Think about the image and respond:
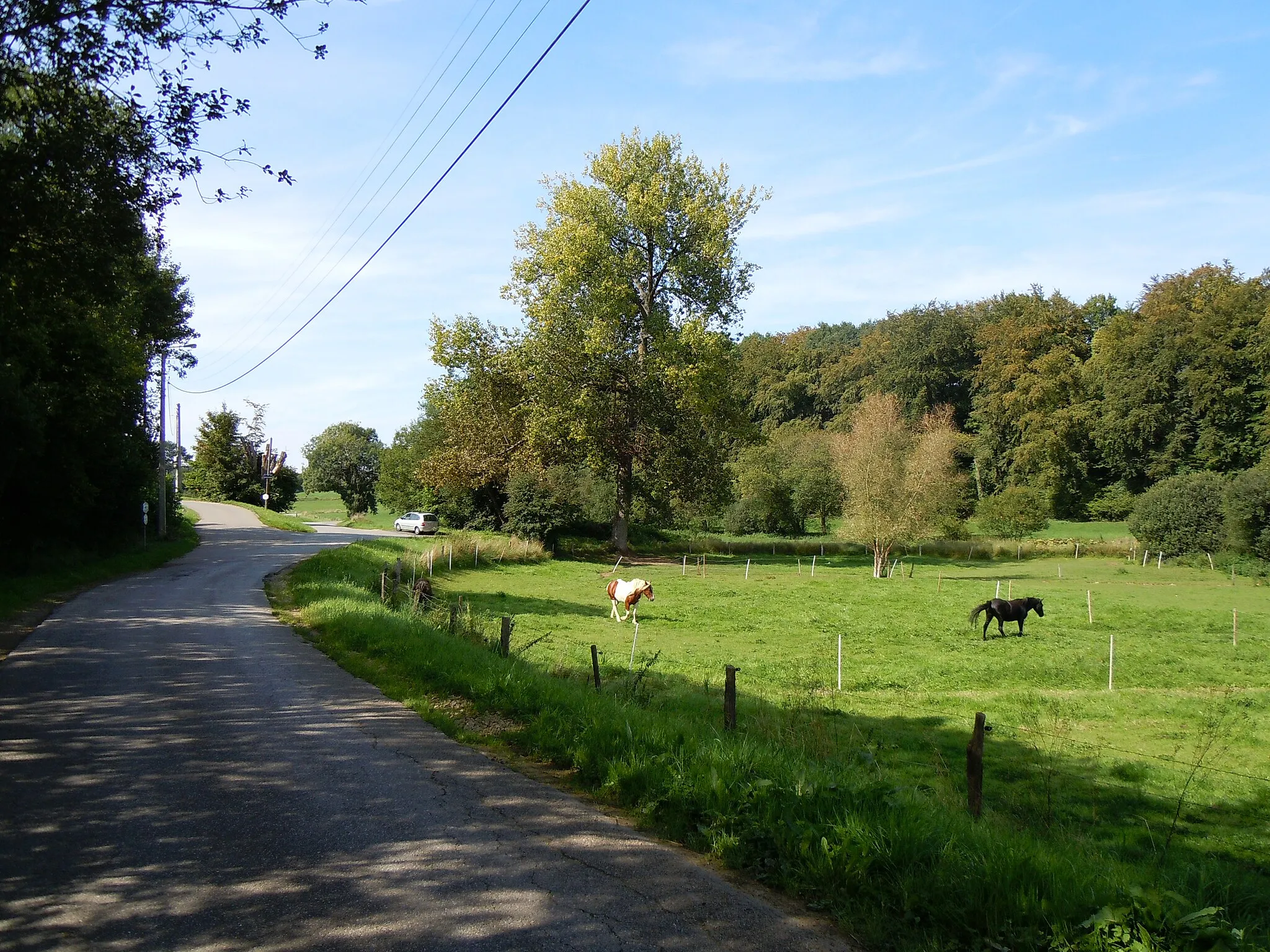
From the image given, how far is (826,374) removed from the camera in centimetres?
9900

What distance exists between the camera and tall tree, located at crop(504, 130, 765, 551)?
43781 mm

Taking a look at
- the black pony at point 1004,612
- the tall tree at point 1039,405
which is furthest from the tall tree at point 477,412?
the tall tree at point 1039,405

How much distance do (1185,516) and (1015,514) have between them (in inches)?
569

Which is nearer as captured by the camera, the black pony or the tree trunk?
the black pony

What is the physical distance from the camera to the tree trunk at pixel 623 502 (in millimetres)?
47062

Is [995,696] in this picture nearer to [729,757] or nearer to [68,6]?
[729,757]

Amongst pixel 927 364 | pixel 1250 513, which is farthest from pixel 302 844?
pixel 927 364

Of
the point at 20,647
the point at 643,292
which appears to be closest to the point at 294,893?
the point at 20,647

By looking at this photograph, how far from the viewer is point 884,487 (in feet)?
148

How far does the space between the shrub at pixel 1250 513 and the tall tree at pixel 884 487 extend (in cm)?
1478

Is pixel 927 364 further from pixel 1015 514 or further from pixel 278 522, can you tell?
pixel 278 522

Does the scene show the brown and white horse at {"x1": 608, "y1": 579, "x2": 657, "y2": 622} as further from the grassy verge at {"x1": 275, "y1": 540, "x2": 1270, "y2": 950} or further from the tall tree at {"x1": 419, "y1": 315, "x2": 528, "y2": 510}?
the tall tree at {"x1": 419, "y1": 315, "x2": 528, "y2": 510}

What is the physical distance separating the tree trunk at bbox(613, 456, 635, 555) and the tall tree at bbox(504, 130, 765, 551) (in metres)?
0.08

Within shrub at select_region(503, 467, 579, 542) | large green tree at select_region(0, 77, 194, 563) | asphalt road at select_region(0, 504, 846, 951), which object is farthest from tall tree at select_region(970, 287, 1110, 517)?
asphalt road at select_region(0, 504, 846, 951)
